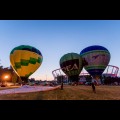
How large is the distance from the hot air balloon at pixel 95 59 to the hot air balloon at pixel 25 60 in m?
14.7

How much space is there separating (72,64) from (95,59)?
4157 millimetres

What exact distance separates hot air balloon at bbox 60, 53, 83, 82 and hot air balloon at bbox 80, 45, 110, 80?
130 cm

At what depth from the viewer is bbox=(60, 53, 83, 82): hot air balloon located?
1481 inches

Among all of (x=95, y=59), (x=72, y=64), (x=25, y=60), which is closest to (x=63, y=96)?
(x=25, y=60)

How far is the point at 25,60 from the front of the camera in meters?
23.9

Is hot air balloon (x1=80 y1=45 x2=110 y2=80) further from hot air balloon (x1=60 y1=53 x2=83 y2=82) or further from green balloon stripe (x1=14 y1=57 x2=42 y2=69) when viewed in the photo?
green balloon stripe (x1=14 y1=57 x2=42 y2=69)

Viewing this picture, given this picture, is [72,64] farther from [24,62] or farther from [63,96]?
[63,96]

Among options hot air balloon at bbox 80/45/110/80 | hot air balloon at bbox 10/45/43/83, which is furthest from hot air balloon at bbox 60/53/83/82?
hot air balloon at bbox 10/45/43/83

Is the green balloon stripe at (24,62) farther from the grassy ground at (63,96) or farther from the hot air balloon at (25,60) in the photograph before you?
the grassy ground at (63,96)

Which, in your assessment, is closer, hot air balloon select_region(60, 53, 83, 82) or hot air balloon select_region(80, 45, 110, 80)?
hot air balloon select_region(80, 45, 110, 80)

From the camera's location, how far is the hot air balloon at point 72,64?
37625mm
